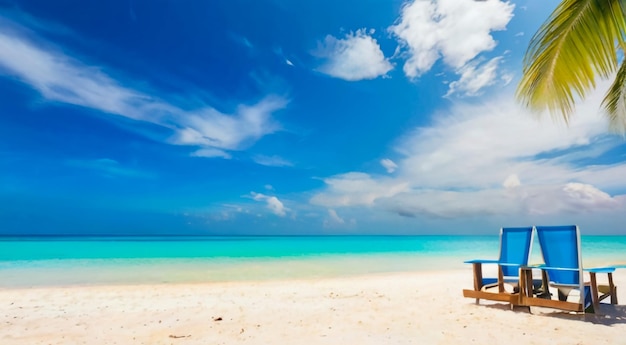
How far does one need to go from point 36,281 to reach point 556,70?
44.1 ft

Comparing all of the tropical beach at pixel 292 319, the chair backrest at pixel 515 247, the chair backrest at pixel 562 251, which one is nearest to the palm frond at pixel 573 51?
the chair backrest at pixel 562 251

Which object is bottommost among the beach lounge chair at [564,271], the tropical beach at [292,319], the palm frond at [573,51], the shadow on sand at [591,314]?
the tropical beach at [292,319]

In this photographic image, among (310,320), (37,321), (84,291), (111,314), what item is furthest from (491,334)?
(84,291)

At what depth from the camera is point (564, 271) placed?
4.94 m

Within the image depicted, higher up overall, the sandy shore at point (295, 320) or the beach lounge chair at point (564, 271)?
the beach lounge chair at point (564, 271)

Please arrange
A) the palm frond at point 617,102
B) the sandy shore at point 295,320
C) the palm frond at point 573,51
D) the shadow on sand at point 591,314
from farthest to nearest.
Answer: the palm frond at point 617,102, the shadow on sand at point 591,314, the sandy shore at point 295,320, the palm frond at point 573,51

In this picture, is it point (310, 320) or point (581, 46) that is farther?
point (310, 320)

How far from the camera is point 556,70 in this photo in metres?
3.91

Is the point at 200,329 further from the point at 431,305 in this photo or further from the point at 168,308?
the point at 431,305

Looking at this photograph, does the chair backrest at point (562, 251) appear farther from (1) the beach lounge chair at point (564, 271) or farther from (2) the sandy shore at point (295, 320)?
(2) the sandy shore at point (295, 320)

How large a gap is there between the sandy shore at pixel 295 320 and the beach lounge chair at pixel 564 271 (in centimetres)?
20

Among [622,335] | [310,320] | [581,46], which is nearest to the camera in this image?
[581,46]

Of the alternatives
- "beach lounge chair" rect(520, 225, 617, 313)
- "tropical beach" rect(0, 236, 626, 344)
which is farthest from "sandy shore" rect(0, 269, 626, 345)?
"beach lounge chair" rect(520, 225, 617, 313)

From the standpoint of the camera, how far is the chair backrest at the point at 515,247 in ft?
18.2
